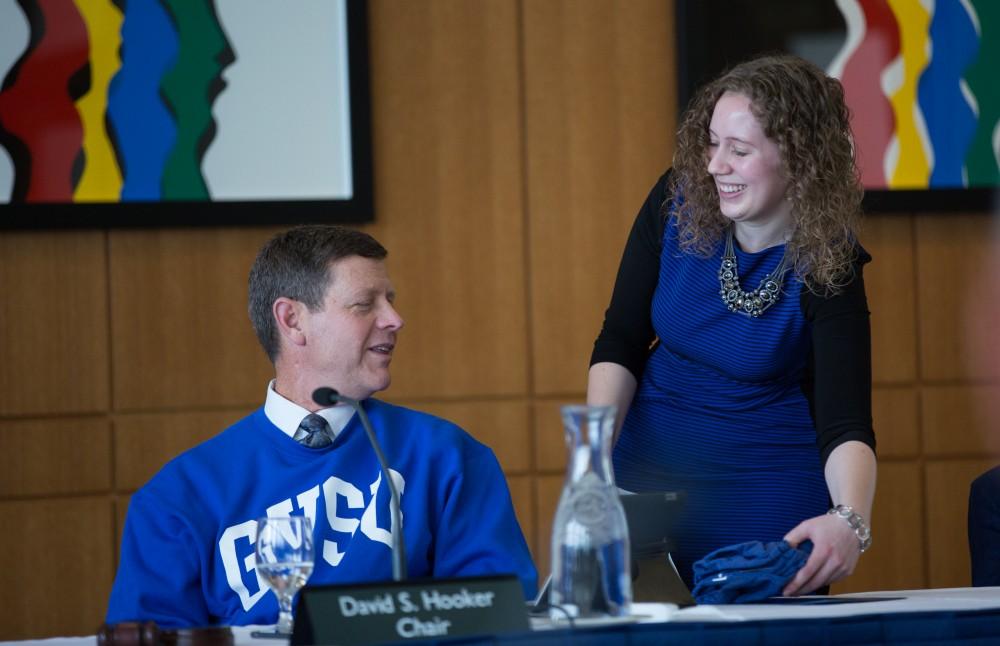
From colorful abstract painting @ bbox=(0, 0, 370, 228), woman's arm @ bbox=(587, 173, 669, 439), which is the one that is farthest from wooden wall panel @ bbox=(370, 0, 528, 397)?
woman's arm @ bbox=(587, 173, 669, 439)

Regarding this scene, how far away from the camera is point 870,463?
1905 millimetres

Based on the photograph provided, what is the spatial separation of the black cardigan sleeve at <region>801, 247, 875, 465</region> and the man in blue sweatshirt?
532 mm

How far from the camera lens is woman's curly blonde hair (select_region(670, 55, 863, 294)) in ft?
6.81

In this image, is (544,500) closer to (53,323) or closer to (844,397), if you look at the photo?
(53,323)

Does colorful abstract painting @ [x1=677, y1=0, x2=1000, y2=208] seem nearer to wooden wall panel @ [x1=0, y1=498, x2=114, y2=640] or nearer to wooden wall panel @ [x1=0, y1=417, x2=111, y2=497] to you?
wooden wall panel @ [x1=0, y1=417, x2=111, y2=497]

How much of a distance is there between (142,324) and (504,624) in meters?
2.74

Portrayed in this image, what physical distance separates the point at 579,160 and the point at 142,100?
53.8 inches

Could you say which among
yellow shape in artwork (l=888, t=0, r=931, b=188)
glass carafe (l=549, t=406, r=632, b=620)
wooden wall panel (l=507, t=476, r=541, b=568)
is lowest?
wooden wall panel (l=507, t=476, r=541, b=568)

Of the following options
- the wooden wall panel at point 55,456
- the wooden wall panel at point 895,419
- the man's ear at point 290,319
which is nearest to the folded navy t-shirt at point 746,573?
the man's ear at point 290,319

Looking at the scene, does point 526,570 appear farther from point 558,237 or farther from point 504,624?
point 558,237

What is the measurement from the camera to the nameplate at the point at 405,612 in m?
1.20

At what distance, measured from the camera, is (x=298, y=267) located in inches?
81.4

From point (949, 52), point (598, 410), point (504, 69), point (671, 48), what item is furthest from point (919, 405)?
point (598, 410)

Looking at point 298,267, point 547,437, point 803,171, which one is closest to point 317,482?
point 298,267
